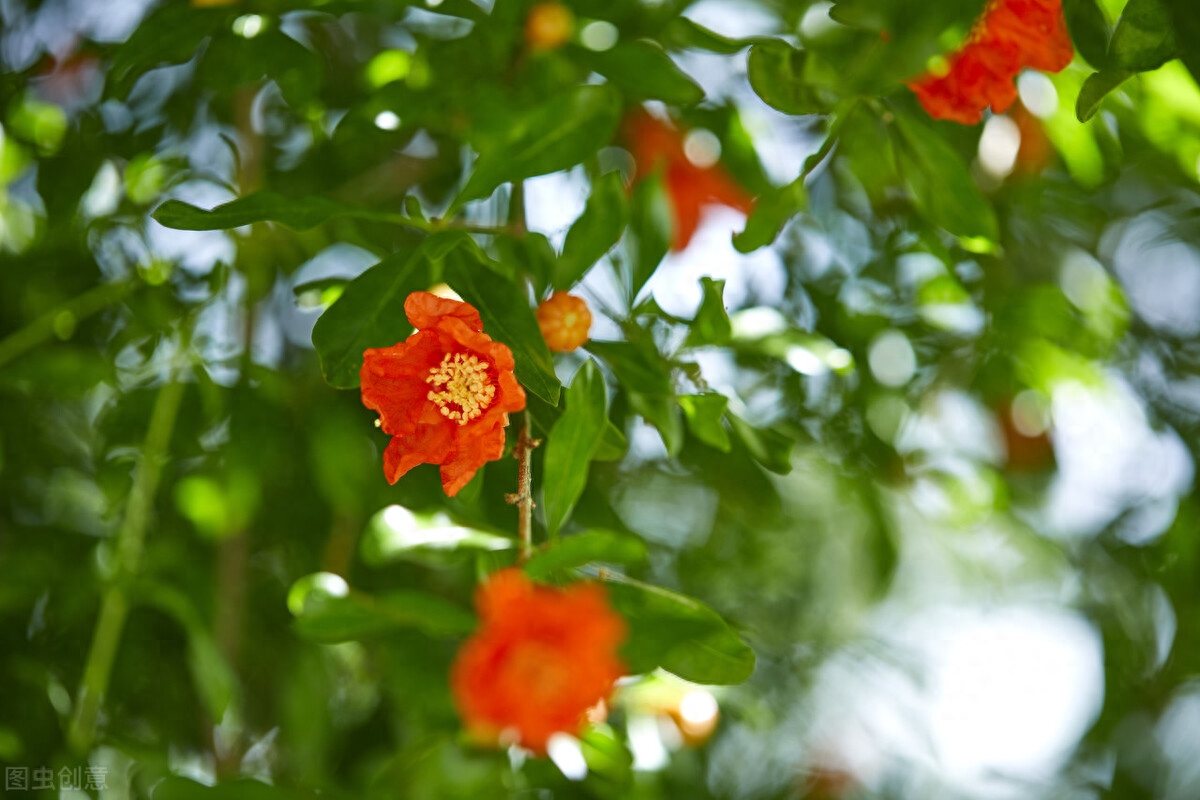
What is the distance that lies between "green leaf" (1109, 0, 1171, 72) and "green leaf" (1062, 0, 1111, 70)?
0.14 feet

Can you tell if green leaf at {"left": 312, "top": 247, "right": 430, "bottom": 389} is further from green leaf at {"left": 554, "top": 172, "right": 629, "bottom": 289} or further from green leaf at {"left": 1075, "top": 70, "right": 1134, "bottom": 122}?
green leaf at {"left": 1075, "top": 70, "right": 1134, "bottom": 122}

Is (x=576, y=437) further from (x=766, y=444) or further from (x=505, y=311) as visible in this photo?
(x=766, y=444)

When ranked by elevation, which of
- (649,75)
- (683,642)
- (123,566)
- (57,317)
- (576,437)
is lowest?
(123,566)

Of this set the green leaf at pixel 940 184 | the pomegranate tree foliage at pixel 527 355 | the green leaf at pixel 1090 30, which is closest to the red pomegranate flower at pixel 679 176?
the pomegranate tree foliage at pixel 527 355

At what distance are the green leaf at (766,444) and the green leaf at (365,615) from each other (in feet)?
0.84

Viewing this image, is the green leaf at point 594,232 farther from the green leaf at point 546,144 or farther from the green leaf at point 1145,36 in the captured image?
the green leaf at point 1145,36

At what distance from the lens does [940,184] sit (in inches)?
30.3

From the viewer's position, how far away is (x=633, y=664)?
64 cm

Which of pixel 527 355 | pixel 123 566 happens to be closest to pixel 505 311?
pixel 527 355

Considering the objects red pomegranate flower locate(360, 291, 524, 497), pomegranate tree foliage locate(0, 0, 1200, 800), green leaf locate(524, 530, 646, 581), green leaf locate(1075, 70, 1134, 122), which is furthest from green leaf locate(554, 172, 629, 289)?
green leaf locate(1075, 70, 1134, 122)

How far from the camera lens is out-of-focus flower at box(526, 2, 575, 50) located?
893 mm

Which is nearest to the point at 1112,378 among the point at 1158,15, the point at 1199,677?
the point at 1199,677

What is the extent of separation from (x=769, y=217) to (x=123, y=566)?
0.78 m

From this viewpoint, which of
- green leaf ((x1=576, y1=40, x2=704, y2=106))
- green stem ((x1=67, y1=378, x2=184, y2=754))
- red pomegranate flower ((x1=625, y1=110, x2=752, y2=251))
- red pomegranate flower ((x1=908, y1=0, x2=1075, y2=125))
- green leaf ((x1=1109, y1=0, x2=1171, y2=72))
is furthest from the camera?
red pomegranate flower ((x1=625, y1=110, x2=752, y2=251))
